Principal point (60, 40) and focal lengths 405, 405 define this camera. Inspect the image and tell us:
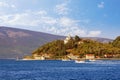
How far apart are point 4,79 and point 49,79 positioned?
11.1 m

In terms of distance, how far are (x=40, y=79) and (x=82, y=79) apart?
10423 mm

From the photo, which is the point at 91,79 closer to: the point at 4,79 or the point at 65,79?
the point at 65,79

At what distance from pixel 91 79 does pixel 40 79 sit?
496 inches

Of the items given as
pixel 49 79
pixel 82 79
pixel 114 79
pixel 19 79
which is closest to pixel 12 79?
pixel 19 79

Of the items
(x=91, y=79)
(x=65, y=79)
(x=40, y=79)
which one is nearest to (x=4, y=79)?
(x=40, y=79)

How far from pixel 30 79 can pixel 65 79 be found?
338 inches

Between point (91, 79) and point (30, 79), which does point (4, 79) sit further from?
point (91, 79)

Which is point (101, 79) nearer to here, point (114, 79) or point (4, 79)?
point (114, 79)

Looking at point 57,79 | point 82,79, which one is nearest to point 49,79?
point 57,79

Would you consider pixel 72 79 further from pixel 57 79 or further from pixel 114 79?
pixel 114 79

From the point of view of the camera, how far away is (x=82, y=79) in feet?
323

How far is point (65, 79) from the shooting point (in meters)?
99.6

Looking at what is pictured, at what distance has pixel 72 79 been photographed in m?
99.4

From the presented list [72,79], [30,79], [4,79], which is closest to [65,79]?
[72,79]
